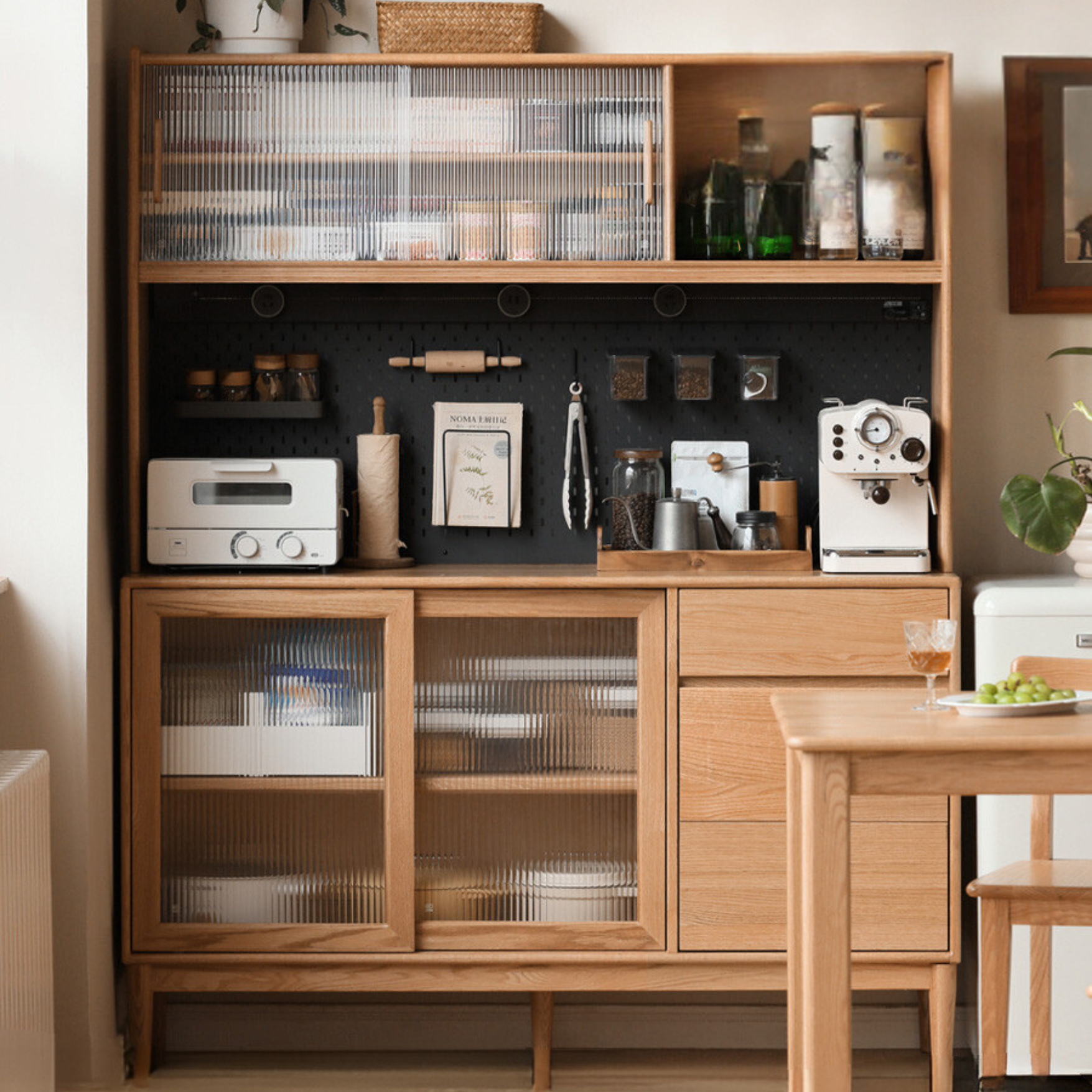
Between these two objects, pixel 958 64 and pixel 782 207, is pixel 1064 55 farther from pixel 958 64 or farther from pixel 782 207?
pixel 782 207

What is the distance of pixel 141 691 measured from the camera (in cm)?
280

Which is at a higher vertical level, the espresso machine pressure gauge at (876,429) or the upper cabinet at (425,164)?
the upper cabinet at (425,164)

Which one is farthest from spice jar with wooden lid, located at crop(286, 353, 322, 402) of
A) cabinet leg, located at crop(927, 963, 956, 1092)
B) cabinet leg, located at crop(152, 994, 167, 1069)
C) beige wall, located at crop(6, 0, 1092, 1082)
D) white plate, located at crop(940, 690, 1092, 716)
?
cabinet leg, located at crop(927, 963, 956, 1092)

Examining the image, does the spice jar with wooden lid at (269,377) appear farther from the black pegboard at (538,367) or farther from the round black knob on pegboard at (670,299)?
the round black knob on pegboard at (670,299)

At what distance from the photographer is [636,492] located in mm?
3105

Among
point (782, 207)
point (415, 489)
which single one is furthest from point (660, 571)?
point (782, 207)

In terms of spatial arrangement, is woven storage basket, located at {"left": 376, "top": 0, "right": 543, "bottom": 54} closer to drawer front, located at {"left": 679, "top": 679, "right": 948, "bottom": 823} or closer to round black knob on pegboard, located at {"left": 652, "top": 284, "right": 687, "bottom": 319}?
round black knob on pegboard, located at {"left": 652, "top": 284, "right": 687, "bottom": 319}

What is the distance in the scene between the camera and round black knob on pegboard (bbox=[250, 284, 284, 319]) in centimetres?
313

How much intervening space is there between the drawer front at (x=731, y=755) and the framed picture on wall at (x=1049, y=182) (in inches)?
40.9

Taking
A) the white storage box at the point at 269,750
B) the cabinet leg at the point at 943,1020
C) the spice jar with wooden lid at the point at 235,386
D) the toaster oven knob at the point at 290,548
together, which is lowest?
the cabinet leg at the point at 943,1020

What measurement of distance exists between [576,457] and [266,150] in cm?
97

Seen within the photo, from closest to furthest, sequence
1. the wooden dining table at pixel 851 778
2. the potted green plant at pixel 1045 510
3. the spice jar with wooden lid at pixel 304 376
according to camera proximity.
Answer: the wooden dining table at pixel 851 778, the potted green plant at pixel 1045 510, the spice jar with wooden lid at pixel 304 376

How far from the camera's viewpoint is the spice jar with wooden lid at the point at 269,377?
122 inches

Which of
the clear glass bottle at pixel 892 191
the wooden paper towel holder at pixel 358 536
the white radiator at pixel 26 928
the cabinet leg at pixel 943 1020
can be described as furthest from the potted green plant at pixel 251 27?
the cabinet leg at pixel 943 1020
